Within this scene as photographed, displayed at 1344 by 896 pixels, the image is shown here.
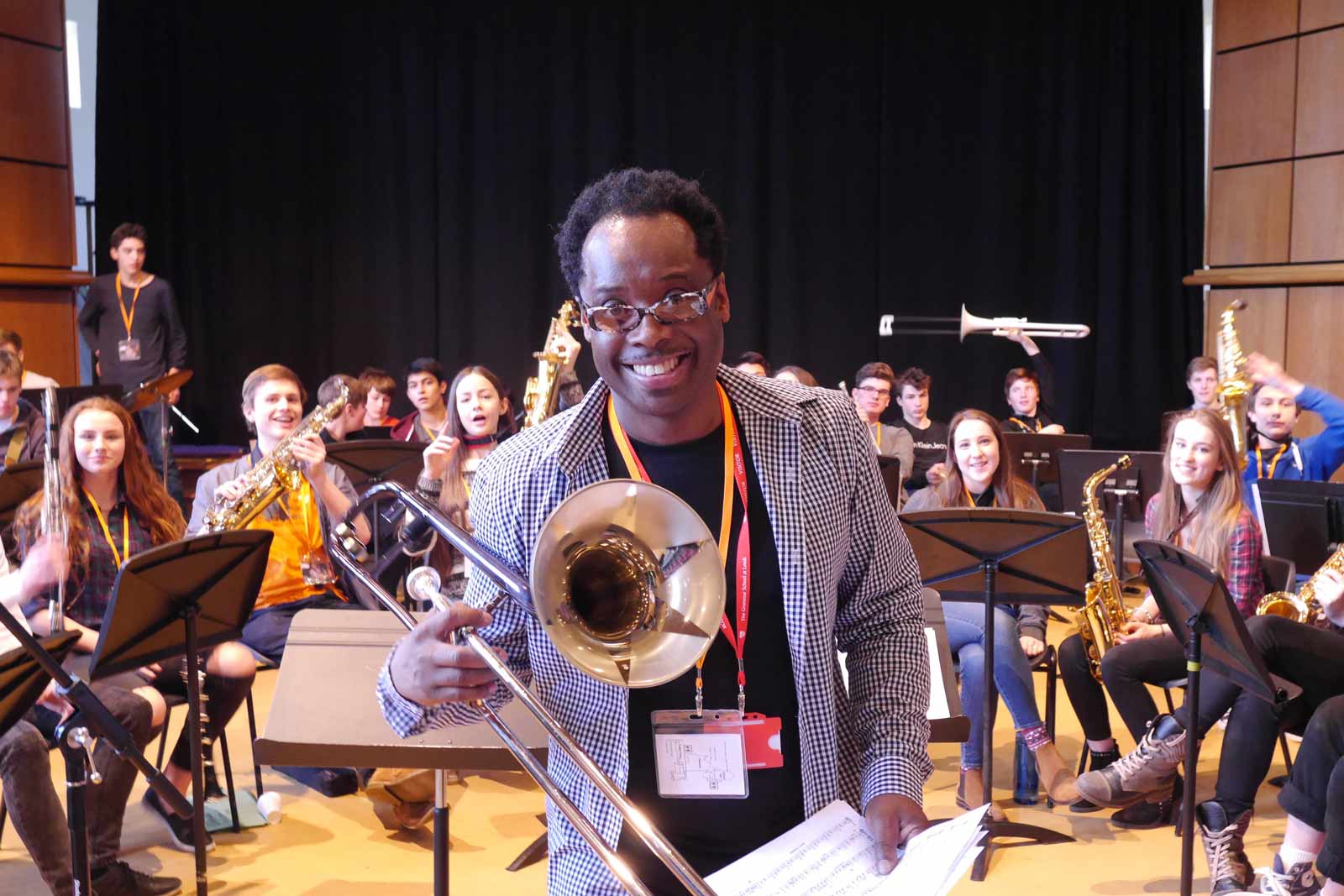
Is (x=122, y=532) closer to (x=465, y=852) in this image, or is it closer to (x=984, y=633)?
(x=465, y=852)

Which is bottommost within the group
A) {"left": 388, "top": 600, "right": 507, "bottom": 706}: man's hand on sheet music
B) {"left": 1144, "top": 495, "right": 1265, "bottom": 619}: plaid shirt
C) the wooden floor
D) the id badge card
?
the wooden floor

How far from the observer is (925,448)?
26.4ft

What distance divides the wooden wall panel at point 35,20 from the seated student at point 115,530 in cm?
543

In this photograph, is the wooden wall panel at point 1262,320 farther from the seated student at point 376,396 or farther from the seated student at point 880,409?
the seated student at point 376,396

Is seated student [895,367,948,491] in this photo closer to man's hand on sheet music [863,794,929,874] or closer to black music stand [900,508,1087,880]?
black music stand [900,508,1087,880]

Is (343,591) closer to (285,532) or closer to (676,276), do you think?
(285,532)

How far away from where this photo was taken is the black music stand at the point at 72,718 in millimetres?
2771

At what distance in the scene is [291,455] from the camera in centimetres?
480

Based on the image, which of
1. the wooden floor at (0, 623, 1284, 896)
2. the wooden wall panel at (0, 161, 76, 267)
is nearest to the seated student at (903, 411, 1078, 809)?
the wooden floor at (0, 623, 1284, 896)

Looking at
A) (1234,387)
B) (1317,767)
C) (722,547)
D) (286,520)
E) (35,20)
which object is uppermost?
(35,20)

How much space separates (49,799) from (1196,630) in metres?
3.26

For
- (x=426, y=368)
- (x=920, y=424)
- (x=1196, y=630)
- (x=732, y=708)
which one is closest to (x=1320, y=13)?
(x=920, y=424)

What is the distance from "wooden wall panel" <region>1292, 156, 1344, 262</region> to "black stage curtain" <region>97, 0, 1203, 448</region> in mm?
1650

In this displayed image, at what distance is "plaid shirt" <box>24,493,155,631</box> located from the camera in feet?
13.9
